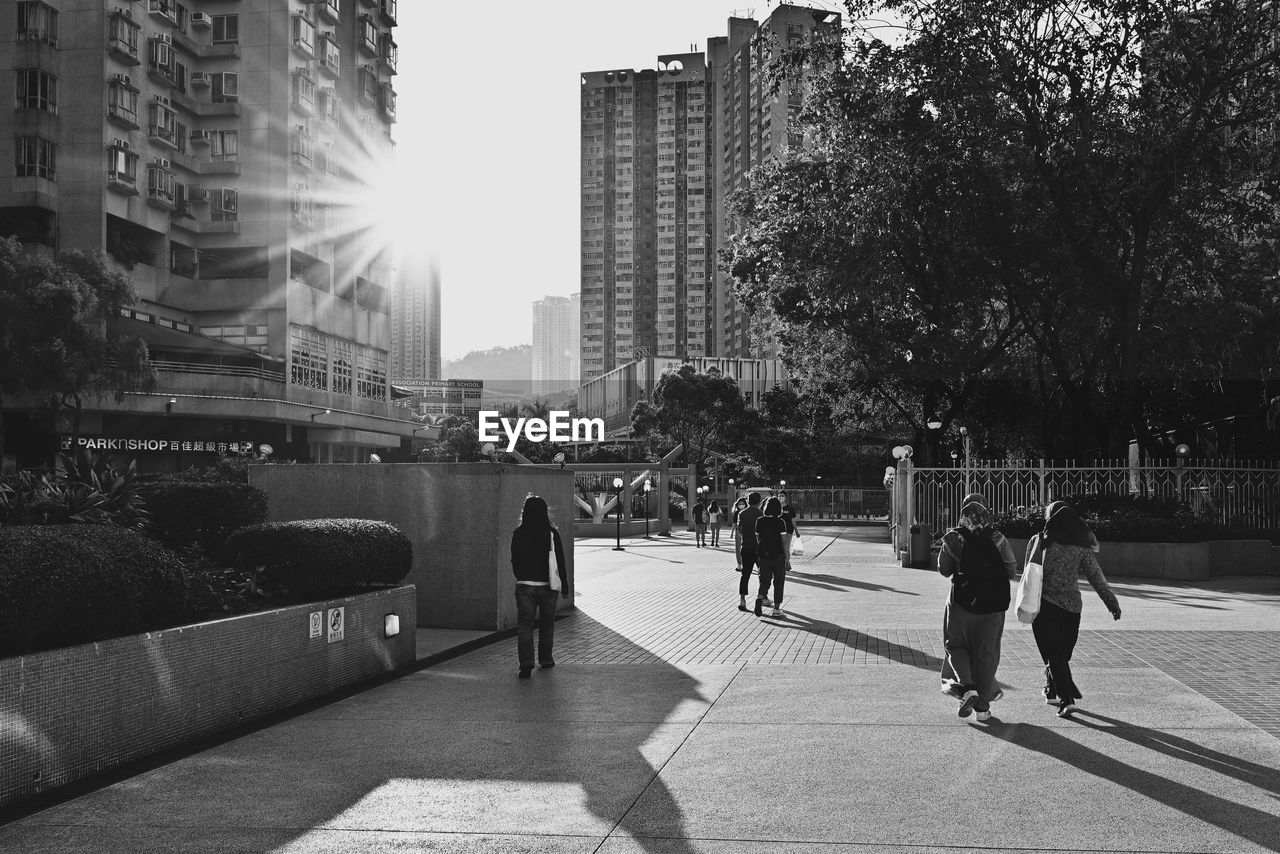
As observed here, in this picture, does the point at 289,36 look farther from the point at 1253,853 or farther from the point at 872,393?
the point at 1253,853

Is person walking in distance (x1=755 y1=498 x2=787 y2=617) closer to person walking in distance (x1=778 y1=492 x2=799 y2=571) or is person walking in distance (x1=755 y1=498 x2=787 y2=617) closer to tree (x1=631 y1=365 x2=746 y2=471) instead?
person walking in distance (x1=778 y1=492 x2=799 y2=571)

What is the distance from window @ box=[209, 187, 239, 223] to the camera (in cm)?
5844

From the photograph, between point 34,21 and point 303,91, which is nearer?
point 34,21

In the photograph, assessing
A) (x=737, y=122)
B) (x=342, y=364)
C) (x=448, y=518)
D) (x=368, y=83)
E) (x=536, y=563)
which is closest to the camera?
(x=536, y=563)


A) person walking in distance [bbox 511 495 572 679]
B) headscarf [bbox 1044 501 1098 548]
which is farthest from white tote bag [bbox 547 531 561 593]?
headscarf [bbox 1044 501 1098 548]

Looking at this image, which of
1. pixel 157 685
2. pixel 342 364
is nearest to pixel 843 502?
pixel 342 364

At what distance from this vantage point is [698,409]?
7312 cm

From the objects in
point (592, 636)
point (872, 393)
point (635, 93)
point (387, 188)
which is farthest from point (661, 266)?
point (592, 636)

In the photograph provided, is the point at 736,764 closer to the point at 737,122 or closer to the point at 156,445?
the point at 156,445

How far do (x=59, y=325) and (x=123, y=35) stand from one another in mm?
21594

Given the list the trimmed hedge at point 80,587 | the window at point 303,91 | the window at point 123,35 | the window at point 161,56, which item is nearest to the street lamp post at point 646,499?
the window at point 303,91

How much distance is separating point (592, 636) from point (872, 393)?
107 ft

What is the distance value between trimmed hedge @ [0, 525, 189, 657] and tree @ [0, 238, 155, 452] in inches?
1201

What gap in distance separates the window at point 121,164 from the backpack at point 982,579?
164 ft
